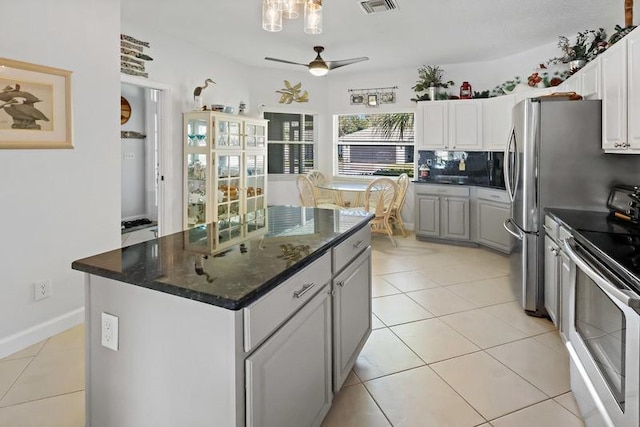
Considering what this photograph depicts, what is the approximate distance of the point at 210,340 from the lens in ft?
3.88

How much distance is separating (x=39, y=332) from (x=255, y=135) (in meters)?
3.59

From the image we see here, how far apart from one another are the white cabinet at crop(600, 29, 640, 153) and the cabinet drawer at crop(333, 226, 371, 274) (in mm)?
1628

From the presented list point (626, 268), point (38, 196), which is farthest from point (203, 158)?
point (626, 268)

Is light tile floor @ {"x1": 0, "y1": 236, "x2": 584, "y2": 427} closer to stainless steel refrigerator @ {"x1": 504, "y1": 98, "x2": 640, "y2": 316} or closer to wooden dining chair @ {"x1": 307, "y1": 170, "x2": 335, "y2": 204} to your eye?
stainless steel refrigerator @ {"x1": 504, "y1": 98, "x2": 640, "y2": 316}

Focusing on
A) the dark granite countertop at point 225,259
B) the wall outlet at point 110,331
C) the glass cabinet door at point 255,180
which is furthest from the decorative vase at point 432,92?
the wall outlet at point 110,331

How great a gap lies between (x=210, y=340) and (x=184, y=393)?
21 centimetres

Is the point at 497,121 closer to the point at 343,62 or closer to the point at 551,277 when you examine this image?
the point at 343,62

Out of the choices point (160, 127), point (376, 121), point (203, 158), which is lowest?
point (203, 158)

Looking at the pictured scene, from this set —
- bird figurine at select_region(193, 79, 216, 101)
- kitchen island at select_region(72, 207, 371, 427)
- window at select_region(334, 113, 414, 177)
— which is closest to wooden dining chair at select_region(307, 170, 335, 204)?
window at select_region(334, 113, 414, 177)

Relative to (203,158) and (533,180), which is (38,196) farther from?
(533,180)

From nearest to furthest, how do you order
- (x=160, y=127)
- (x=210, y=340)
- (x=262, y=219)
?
(x=210, y=340) → (x=262, y=219) → (x=160, y=127)

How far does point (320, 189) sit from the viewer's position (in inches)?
242

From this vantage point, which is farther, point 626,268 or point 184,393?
point 626,268

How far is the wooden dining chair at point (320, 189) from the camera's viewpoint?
5.99m
